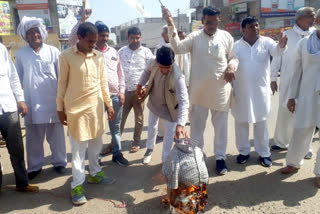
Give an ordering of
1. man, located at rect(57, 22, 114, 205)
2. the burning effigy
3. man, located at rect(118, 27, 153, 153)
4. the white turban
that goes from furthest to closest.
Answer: man, located at rect(118, 27, 153, 153)
the white turban
man, located at rect(57, 22, 114, 205)
the burning effigy

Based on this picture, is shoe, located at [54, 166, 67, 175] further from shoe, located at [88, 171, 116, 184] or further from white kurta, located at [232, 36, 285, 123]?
white kurta, located at [232, 36, 285, 123]

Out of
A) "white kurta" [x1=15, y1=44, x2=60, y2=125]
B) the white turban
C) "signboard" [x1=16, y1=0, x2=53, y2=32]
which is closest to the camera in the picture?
the white turban

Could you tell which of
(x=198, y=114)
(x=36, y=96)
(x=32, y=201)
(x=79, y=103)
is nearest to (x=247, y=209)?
(x=198, y=114)

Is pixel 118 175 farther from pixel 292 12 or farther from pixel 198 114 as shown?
pixel 292 12

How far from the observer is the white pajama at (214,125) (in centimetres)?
362

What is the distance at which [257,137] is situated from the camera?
3855 mm

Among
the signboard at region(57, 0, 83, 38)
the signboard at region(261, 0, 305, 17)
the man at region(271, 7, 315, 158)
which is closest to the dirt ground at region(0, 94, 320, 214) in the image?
the man at region(271, 7, 315, 158)

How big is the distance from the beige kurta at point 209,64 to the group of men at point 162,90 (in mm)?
13

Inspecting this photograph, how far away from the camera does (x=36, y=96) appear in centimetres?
340

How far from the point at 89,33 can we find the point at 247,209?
8.17ft

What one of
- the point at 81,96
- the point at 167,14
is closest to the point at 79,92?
the point at 81,96

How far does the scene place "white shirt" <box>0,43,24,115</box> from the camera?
2.91 metres

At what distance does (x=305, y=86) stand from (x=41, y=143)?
3.48 metres

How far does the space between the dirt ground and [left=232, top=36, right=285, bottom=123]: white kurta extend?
784 mm
